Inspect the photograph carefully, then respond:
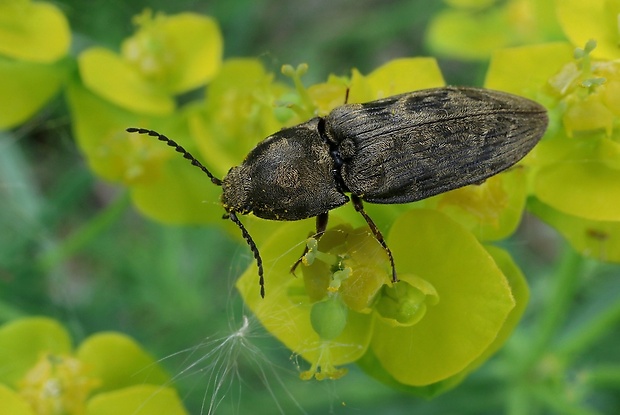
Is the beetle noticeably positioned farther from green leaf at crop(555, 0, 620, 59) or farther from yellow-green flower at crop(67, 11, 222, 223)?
yellow-green flower at crop(67, 11, 222, 223)

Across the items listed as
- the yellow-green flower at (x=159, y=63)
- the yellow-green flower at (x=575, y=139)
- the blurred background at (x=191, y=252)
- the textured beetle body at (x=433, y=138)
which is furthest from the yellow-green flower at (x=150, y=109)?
the yellow-green flower at (x=575, y=139)

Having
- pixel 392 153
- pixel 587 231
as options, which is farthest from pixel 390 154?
pixel 587 231

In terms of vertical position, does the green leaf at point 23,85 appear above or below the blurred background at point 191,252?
above

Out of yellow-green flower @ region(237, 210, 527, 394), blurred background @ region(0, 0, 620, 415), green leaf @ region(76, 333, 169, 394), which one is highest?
yellow-green flower @ region(237, 210, 527, 394)

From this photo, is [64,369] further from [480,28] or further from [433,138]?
[480,28]

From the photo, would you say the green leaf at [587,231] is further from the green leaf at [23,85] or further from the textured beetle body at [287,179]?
the green leaf at [23,85]

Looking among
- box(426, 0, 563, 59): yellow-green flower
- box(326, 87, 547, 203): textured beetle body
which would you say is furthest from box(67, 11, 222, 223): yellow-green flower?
box(426, 0, 563, 59): yellow-green flower

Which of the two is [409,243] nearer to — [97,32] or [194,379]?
[194,379]

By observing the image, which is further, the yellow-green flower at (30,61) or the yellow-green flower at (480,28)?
the yellow-green flower at (480,28)
